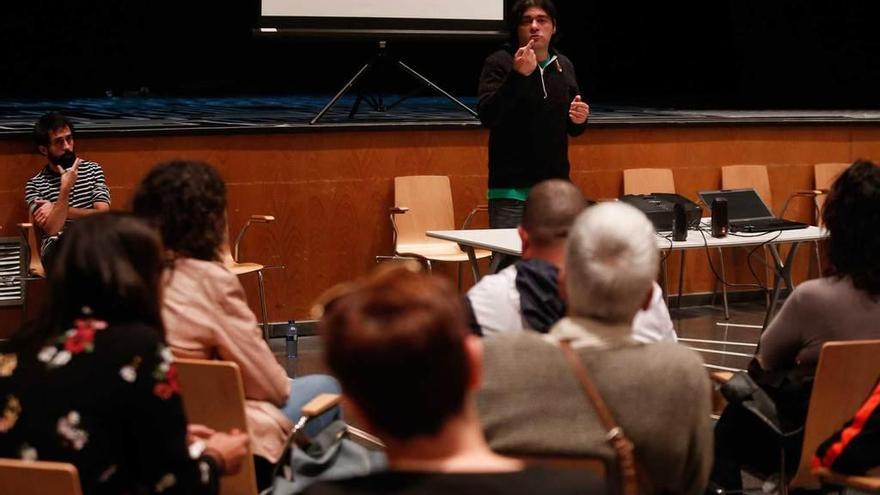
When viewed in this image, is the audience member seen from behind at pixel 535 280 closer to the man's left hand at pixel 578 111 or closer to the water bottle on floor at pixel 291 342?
the man's left hand at pixel 578 111

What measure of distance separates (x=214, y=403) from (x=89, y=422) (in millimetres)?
680

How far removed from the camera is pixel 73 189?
581cm

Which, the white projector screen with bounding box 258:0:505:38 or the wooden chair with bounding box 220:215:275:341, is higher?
the white projector screen with bounding box 258:0:505:38

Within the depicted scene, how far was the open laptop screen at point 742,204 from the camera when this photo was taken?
215 inches

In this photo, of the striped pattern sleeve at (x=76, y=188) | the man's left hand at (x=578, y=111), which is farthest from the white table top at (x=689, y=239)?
the striped pattern sleeve at (x=76, y=188)

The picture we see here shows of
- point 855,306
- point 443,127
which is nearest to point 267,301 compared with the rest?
point 443,127

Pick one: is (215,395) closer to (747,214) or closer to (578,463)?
(578,463)

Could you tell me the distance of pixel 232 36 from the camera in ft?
36.1

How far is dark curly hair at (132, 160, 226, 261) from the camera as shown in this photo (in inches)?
115

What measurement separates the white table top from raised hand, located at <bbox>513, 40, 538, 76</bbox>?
724 mm

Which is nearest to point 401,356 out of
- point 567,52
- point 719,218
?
point 719,218

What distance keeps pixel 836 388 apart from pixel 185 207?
169cm

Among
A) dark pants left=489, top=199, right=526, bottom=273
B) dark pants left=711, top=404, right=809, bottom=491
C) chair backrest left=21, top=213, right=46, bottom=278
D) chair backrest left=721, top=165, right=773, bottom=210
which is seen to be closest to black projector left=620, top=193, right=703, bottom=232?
dark pants left=489, top=199, right=526, bottom=273

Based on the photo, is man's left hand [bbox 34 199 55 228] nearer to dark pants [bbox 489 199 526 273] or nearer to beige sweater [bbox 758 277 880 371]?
dark pants [bbox 489 199 526 273]
